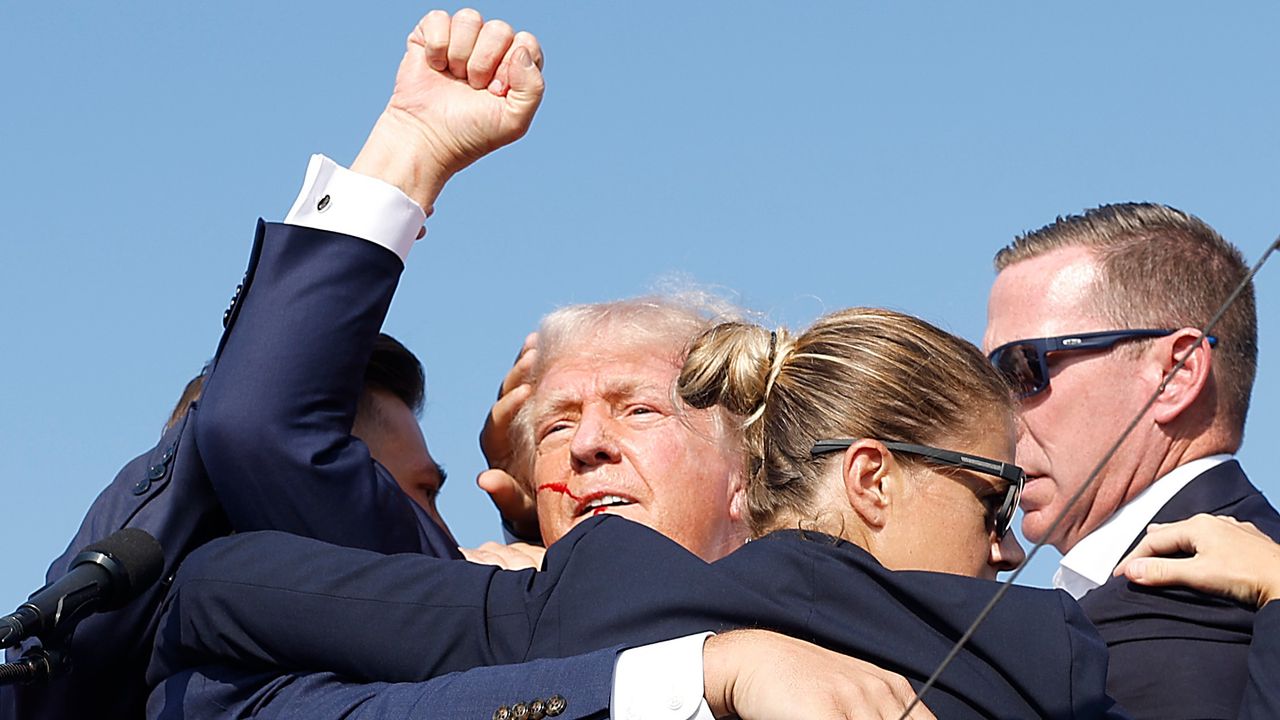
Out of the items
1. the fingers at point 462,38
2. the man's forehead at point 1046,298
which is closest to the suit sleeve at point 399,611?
the fingers at point 462,38

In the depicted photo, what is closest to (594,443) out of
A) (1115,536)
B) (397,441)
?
(397,441)

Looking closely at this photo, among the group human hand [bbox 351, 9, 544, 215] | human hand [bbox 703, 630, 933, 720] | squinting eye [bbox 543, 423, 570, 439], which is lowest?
squinting eye [bbox 543, 423, 570, 439]

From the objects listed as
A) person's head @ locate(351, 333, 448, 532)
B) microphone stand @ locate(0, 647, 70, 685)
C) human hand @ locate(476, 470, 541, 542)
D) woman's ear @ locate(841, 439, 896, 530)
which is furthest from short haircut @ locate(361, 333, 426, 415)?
woman's ear @ locate(841, 439, 896, 530)

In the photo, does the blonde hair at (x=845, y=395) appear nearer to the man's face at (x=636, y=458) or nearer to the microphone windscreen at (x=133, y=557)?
the man's face at (x=636, y=458)

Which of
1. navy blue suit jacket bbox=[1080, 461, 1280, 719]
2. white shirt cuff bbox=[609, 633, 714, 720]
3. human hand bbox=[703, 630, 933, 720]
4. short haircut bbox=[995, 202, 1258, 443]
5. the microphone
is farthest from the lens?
short haircut bbox=[995, 202, 1258, 443]

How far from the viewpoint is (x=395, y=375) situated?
4.41 metres

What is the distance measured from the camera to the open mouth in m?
4.39

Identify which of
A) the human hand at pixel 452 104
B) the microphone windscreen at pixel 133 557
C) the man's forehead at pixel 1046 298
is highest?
the human hand at pixel 452 104

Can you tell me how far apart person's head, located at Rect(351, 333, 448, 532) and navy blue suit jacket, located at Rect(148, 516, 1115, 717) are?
121 cm

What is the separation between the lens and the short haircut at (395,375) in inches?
171

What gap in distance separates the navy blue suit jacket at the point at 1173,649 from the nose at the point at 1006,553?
0.36m

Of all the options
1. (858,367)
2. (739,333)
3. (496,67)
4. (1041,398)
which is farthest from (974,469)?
(1041,398)

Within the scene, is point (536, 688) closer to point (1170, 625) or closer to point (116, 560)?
point (116, 560)

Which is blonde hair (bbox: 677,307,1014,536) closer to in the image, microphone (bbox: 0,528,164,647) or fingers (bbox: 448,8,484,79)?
fingers (bbox: 448,8,484,79)
